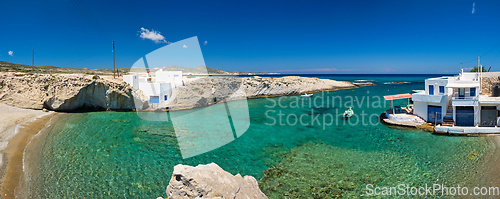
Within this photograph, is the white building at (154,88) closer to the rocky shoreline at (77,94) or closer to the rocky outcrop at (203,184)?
the rocky shoreline at (77,94)

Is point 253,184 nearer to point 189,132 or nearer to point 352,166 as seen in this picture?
point 352,166

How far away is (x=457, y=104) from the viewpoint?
18.3 m

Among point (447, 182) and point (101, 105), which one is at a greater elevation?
point (101, 105)

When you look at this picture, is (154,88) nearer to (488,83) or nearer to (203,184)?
(203,184)

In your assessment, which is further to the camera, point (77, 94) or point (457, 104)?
point (77, 94)

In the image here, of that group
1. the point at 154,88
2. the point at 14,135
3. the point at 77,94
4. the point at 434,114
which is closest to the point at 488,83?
the point at 434,114

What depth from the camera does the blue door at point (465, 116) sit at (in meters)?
18.5

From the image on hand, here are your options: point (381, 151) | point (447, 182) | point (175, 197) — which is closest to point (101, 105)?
point (175, 197)

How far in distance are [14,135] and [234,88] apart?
3215 centimetres

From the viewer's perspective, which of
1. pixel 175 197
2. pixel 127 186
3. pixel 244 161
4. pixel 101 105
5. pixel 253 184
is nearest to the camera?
pixel 175 197

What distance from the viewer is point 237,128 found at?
2198 centimetres

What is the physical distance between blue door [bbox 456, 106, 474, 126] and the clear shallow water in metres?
3.23

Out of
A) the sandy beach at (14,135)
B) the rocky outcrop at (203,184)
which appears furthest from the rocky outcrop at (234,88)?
the rocky outcrop at (203,184)

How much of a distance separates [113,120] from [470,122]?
32112 mm
